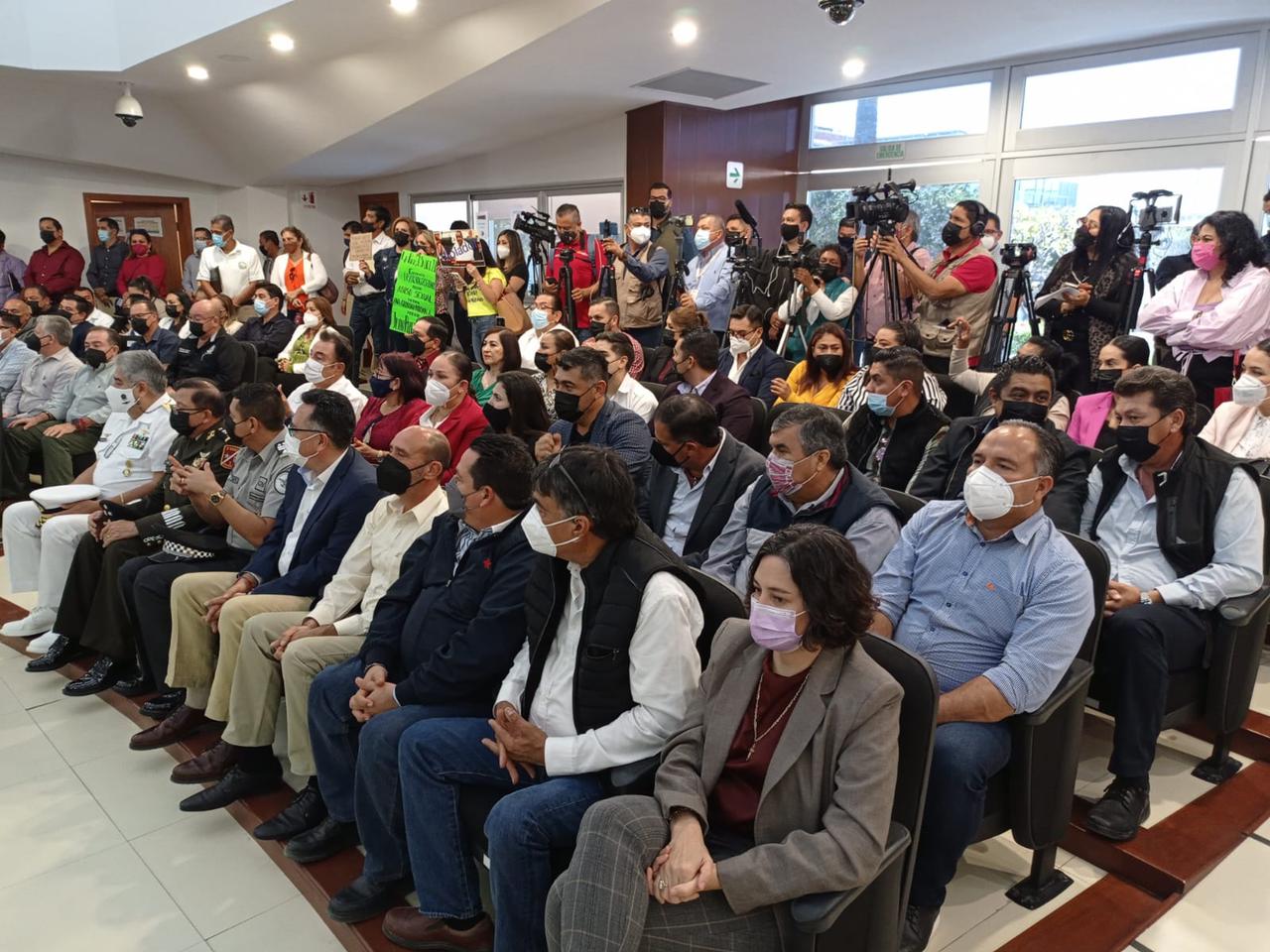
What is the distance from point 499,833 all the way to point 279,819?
3.64 ft

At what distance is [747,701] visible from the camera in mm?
1654

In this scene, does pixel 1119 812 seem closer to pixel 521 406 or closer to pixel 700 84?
pixel 521 406

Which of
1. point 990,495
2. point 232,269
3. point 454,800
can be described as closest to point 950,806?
point 990,495

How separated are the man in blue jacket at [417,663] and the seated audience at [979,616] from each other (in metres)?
0.96

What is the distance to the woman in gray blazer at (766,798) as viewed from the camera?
1.47m

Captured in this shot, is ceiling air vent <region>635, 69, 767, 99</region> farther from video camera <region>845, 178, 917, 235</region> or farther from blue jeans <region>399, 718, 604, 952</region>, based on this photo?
blue jeans <region>399, 718, 604, 952</region>

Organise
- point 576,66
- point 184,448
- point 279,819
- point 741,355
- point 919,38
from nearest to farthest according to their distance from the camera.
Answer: point 279,819, point 184,448, point 741,355, point 919,38, point 576,66

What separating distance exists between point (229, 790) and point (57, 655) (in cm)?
152

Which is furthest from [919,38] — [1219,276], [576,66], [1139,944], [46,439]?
[46,439]

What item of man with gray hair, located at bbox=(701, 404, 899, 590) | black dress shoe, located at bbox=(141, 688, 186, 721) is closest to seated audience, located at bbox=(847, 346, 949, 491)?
man with gray hair, located at bbox=(701, 404, 899, 590)

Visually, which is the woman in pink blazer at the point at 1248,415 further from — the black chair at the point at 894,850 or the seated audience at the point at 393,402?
the seated audience at the point at 393,402

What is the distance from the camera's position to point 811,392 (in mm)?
4184

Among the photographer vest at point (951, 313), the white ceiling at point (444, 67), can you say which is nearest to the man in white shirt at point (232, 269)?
the white ceiling at point (444, 67)

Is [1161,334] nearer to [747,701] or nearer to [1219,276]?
[1219,276]
